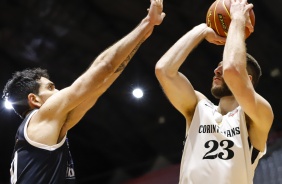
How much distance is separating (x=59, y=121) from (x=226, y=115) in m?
0.98

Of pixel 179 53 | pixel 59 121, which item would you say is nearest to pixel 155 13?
pixel 179 53

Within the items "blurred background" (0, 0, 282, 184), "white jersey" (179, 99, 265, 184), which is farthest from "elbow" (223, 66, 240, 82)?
"blurred background" (0, 0, 282, 184)

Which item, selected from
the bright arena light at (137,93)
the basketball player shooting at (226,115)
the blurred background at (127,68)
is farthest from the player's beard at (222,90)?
the bright arena light at (137,93)

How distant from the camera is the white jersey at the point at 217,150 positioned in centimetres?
277

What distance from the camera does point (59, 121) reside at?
305cm

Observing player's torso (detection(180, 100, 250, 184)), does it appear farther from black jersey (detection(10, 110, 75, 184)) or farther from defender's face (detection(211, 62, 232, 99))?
black jersey (detection(10, 110, 75, 184))

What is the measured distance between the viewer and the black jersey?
2.93 meters

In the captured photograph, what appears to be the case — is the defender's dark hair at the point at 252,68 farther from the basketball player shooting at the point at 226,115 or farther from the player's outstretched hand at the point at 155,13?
the player's outstretched hand at the point at 155,13

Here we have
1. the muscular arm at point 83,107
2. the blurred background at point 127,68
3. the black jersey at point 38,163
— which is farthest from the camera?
the blurred background at point 127,68

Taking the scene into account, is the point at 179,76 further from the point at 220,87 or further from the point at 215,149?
the point at 215,149

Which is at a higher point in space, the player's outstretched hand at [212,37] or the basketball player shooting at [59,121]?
the player's outstretched hand at [212,37]

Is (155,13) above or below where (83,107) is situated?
above

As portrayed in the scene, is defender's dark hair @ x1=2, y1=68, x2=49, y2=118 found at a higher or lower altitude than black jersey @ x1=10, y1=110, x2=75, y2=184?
higher

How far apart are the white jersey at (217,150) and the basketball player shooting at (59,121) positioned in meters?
0.61
